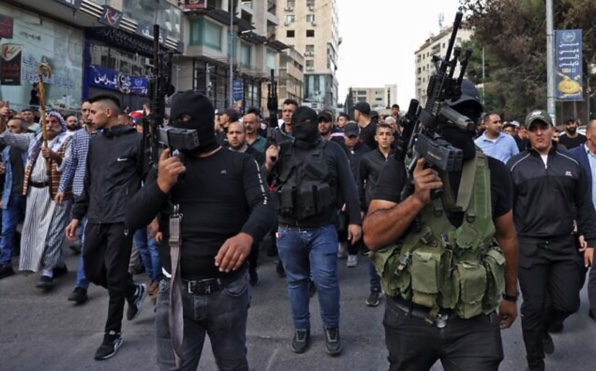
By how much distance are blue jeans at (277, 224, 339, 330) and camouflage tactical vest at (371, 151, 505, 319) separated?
1.88 m

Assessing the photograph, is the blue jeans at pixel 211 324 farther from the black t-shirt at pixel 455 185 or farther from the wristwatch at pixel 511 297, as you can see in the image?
the wristwatch at pixel 511 297

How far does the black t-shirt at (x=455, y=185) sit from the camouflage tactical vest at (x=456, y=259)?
0.07 meters

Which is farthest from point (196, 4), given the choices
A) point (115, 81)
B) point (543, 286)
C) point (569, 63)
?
point (543, 286)

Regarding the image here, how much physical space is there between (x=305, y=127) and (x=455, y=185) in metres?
2.26

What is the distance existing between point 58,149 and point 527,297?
5.36 metres

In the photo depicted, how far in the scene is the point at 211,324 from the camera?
282 centimetres

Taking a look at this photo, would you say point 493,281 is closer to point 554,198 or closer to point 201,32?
point 554,198

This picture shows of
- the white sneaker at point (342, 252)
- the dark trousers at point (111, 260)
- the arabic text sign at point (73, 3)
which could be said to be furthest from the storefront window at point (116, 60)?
the dark trousers at point (111, 260)

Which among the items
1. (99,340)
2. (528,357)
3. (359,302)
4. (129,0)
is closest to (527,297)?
(528,357)

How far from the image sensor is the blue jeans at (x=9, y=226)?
680 cm

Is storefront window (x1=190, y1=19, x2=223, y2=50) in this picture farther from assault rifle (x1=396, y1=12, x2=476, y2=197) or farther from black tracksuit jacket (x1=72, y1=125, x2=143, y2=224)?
assault rifle (x1=396, y1=12, x2=476, y2=197)

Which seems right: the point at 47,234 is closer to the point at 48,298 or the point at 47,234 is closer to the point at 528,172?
the point at 48,298

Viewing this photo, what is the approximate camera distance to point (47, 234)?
634 cm

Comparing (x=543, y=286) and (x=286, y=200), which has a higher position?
(x=286, y=200)
